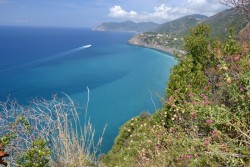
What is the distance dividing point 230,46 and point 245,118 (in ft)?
31.1

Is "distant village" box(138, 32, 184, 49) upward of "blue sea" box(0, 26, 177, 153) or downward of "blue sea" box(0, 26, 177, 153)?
upward

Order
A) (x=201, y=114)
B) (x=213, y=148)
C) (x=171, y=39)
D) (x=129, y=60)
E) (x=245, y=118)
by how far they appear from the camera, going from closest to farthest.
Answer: (x=213, y=148) → (x=245, y=118) → (x=201, y=114) → (x=129, y=60) → (x=171, y=39)

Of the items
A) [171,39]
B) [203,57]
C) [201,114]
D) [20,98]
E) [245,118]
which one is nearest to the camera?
[245,118]

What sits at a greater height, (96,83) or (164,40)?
(164,40)

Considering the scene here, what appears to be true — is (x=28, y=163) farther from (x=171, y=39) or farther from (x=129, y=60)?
→ (x=171, y=39)

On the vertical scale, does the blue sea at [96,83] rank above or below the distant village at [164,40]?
below

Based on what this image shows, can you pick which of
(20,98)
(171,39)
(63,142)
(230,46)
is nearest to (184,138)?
(63,142)

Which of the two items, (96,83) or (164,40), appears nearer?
(96,83)

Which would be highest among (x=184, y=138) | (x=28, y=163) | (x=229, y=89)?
(x=229, y=89)

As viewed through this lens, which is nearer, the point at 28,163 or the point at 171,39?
the point at 28,163

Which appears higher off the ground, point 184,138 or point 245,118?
point 245,118

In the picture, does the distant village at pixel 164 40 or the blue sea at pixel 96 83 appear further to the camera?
the distant village at pixel 164 40

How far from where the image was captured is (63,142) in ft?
9.27

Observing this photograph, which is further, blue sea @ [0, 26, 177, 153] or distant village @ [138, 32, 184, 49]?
distant village @ [138, 32, 184, 49]
